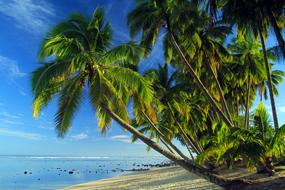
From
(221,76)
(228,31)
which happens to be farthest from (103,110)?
(221,76)

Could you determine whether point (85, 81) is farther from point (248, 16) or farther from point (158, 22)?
point (248, 16)

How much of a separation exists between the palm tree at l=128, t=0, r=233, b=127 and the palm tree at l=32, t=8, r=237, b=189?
187 inches

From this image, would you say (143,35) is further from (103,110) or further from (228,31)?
(103,110)

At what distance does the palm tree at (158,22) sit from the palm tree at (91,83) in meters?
4.76

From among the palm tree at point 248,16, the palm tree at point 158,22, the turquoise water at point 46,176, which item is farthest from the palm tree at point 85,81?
the turquoise water at point 46,176

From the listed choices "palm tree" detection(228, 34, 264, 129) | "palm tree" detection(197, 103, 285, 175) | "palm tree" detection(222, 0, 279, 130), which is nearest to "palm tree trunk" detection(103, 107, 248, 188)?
"palm tree" detection(197, 103, 285, 175)

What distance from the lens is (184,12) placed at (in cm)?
1670

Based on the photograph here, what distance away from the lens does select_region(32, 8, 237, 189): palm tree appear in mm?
11984

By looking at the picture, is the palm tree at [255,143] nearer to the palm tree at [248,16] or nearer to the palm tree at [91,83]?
the palm tree at [91,83]

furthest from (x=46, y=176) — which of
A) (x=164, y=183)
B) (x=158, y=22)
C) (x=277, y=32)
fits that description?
(x=277, y=32)

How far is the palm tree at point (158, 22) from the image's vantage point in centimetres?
1695

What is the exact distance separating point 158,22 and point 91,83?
7217 millimetres

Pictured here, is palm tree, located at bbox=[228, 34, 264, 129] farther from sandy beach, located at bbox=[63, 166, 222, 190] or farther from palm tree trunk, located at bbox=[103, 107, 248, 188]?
palm tree trunk, located at bbox=[103, 107, 248, 188]

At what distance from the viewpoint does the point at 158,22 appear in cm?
1791
